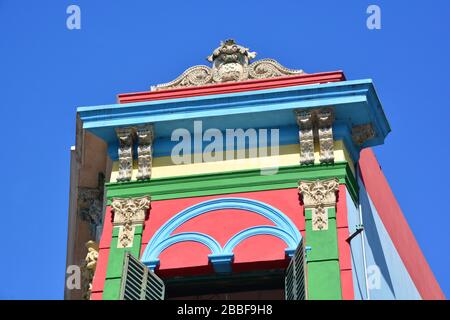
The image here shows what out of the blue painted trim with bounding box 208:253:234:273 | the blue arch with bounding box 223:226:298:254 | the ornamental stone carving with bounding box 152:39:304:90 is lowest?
the blue painted trim with bounding box 208:253:234:273

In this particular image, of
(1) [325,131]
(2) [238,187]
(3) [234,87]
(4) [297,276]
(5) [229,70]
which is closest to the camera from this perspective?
(4) [297,276]

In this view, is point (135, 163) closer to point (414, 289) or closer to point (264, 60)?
point (264, 60)

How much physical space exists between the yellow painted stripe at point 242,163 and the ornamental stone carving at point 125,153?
10 cm

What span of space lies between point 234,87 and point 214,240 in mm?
2894

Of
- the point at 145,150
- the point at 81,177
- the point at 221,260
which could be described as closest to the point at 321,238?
the point at 221,260

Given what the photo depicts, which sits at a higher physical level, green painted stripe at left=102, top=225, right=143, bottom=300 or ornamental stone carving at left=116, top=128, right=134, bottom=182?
ornamental stone carving at left=116, top=128, right=134, bottom=182

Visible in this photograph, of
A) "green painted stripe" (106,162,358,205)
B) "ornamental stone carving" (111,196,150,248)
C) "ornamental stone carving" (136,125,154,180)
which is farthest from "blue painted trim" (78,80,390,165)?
"ornamental stone carving" (111,196,150,248)

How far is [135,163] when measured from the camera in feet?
61.2

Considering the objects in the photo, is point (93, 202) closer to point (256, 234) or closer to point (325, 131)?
point (256, 234)

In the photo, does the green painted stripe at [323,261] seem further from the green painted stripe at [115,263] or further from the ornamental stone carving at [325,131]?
the green painted stripe at [115,263]

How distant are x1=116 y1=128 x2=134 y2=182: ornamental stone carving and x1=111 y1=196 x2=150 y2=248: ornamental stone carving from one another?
1.50 feet

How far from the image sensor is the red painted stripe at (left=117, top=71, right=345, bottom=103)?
62.1 ft

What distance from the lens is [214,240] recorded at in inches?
692

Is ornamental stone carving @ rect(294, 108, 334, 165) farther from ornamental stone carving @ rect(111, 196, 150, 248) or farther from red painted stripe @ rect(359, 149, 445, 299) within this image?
ornamental stone carving @ rect(111, 196, 150, 248)
